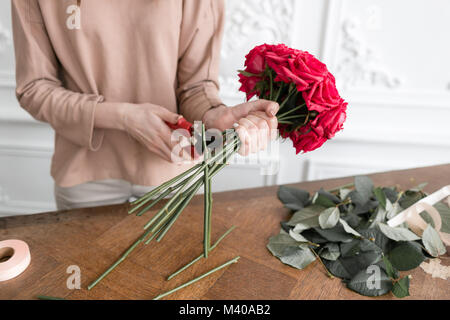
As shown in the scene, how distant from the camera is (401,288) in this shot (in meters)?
0.58

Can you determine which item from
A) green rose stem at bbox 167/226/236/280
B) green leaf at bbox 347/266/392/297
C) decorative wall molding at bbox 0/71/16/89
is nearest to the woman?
green rose stem at bbox 167/226/236/280

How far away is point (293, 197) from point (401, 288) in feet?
1.06

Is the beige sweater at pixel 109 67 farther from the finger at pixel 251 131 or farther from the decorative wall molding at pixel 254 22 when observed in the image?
the decorative wall molding at pixel 254 22

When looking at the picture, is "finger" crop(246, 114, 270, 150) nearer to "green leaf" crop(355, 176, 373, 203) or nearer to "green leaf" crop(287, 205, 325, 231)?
"green leaf" crop(287, 205, 325, 231)

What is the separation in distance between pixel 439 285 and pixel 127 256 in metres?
0.61

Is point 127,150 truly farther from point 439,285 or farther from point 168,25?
point 439,285

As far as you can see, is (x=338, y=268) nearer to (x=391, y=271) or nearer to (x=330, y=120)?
(x=391, y=271)

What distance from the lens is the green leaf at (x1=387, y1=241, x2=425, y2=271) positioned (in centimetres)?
62

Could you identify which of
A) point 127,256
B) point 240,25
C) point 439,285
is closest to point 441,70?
point 240,25

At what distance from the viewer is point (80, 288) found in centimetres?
56

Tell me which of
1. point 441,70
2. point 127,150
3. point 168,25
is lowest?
point 127,150

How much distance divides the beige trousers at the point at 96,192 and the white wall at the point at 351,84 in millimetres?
663

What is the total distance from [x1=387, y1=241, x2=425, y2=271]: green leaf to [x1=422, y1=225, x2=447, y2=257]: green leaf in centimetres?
3
